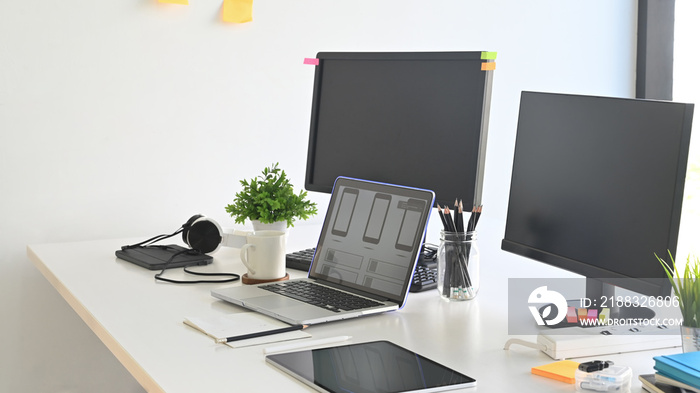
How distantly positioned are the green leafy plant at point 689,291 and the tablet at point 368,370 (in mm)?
302

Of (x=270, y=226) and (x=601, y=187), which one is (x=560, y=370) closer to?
(x=601, y=187)

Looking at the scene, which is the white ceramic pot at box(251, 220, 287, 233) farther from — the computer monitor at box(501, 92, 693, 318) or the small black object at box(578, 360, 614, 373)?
the small black object at box(578, 360, 614, 373)

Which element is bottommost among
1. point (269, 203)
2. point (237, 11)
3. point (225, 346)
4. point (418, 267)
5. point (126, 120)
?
point (225, 346)

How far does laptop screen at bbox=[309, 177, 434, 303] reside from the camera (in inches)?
Answer: 51.6

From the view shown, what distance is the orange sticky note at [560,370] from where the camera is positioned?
3.10ft

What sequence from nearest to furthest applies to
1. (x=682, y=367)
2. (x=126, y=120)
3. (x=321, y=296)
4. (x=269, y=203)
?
1. (x=682, y=367)
2. (x=321, y=296)
3. (x=269, y=203)
4. (x=126, y=120)

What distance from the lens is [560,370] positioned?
963mm

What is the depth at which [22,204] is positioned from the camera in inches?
74.9

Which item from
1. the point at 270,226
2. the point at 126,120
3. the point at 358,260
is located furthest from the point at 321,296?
the point at 126,120

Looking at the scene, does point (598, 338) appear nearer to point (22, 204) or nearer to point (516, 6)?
point (22, 204)

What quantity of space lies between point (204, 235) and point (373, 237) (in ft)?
1.62

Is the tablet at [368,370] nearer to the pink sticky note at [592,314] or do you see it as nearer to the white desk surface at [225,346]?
the white desk surface at [225,346]

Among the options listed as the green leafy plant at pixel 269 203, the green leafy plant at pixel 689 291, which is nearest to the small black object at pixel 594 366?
the green leafy plant at pixel 689 291

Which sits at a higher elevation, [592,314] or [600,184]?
A: [600,184]
